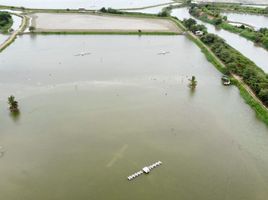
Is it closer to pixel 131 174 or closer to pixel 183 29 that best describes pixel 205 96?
pixel 131 174

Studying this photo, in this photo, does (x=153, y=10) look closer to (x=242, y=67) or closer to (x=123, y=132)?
(x=242, y=67)

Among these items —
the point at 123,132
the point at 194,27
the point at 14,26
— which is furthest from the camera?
the point at 14,26

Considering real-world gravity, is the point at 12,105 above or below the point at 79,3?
below

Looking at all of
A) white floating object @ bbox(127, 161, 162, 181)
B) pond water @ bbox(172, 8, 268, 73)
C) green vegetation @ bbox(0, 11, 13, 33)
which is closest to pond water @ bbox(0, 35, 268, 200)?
white floating object @ bbox(127, 161, 162, 181)

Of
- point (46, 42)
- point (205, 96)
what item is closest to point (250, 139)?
point (205, 96)

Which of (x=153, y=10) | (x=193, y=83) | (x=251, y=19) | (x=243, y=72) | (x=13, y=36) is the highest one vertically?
(x=153, y=10)

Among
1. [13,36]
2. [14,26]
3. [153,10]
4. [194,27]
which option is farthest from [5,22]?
[153,10]

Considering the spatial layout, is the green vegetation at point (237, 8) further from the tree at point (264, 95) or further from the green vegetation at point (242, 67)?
the tree at point (264, 95)
